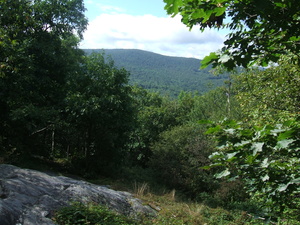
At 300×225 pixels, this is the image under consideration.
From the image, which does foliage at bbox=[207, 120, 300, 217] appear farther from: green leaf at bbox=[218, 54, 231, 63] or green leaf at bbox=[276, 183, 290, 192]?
green leaf at bbox=[218, 54, 231, 63]

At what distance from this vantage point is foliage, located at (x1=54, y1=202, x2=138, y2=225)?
228 inches

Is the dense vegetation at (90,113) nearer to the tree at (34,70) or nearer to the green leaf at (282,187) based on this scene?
the tree at (34,70)

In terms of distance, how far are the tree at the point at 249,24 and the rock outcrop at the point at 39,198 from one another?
16.0 feet

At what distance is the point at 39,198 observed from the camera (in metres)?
6.62

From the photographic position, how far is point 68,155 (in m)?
14.6

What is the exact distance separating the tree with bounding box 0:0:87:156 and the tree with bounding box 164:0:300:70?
949 centimetres

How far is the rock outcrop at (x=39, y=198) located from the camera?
5.45m

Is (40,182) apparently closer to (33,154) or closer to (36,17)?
(33,154)

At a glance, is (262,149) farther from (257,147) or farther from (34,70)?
(34,70)

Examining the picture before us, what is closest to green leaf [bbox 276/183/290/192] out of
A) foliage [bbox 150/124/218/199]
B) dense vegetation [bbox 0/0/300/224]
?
dense vegetation [bbox 0/0/300/224]

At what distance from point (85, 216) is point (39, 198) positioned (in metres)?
1.46

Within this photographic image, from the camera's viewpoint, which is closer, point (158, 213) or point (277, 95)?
point (158, 213)

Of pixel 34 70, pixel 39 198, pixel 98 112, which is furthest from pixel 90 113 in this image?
pixel 39 198

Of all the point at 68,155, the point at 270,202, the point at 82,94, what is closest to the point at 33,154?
the point at 68,155
